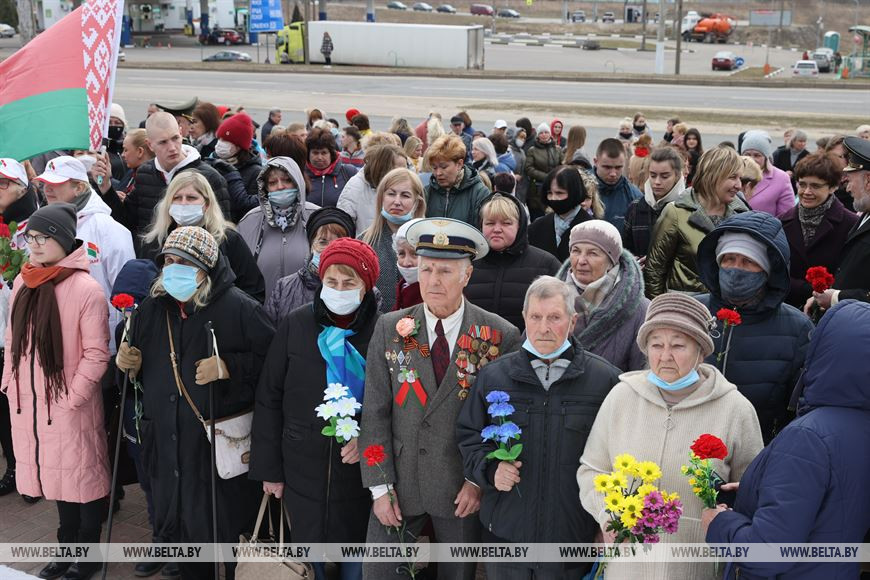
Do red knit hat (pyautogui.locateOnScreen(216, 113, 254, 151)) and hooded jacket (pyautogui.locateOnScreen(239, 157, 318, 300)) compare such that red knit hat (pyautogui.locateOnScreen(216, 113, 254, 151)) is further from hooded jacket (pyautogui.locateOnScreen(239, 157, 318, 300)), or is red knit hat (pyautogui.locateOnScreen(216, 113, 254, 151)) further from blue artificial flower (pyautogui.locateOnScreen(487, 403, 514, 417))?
blue artificial flower (pyautogui.locateOnScreen(487, 403, 514, 417))

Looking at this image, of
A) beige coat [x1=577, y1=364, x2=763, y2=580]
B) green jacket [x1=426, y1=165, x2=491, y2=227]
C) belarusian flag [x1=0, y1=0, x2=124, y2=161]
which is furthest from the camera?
green jacket [x1=426, y1=165, x2=491, y2=227]

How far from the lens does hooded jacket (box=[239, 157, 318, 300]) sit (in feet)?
20.7

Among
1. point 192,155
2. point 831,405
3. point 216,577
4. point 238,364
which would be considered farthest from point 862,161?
point 192,155

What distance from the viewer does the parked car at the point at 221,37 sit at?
57250 mm

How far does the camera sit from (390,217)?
19.7 feet

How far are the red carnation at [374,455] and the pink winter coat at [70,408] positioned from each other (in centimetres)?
193

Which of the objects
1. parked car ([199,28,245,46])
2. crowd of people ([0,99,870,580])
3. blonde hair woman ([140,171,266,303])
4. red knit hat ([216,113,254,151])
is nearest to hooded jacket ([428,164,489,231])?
crowd of people ([0,99,870,580])

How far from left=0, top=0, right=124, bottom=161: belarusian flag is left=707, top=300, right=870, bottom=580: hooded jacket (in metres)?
5.82

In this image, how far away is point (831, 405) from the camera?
3195mm

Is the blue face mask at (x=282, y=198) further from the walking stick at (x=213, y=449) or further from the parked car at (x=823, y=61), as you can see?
the parked car at (x=823, y=61)

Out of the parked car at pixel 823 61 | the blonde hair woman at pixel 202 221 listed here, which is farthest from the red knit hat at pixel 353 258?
the parked car at pixel 823 61

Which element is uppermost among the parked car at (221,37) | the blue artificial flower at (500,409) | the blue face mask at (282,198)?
the parked car at (221,37)

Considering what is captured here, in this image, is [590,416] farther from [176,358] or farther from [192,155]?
[192,155]

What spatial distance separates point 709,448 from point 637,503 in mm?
342
